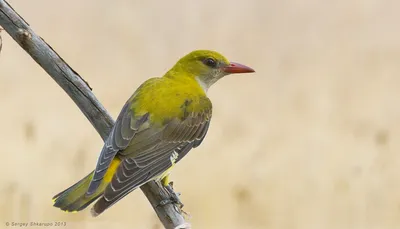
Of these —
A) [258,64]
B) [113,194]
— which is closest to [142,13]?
[258,64]

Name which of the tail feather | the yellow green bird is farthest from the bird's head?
the tail feather

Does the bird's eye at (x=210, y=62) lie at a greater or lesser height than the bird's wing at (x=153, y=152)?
greater

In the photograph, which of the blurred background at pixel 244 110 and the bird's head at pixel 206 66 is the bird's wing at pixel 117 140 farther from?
the blurred background at pixel 244 110

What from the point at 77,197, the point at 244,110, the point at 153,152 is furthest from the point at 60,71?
the point at 244,110

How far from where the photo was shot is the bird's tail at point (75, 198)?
3447 millimetres

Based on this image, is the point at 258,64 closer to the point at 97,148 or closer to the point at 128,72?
the point at 128,72

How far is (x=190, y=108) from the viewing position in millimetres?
4418

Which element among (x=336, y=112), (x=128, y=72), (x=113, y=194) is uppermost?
(x=128, y=72)

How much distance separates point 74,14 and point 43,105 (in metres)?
2.17

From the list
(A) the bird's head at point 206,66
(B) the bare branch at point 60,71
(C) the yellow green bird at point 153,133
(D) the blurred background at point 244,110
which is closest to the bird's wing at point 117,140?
(C) the yellow green bird at point 153,133

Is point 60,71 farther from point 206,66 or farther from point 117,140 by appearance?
point 206,66

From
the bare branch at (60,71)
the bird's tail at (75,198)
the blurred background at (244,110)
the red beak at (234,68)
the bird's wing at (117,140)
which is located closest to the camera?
the bare branch at (60,71)

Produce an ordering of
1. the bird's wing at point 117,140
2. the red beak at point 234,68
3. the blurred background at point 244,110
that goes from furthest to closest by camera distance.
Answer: the blurred background at point 244,110 → the red beak at point 234,68 → the bird's wing at point 117,140

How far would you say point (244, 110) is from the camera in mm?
8117
